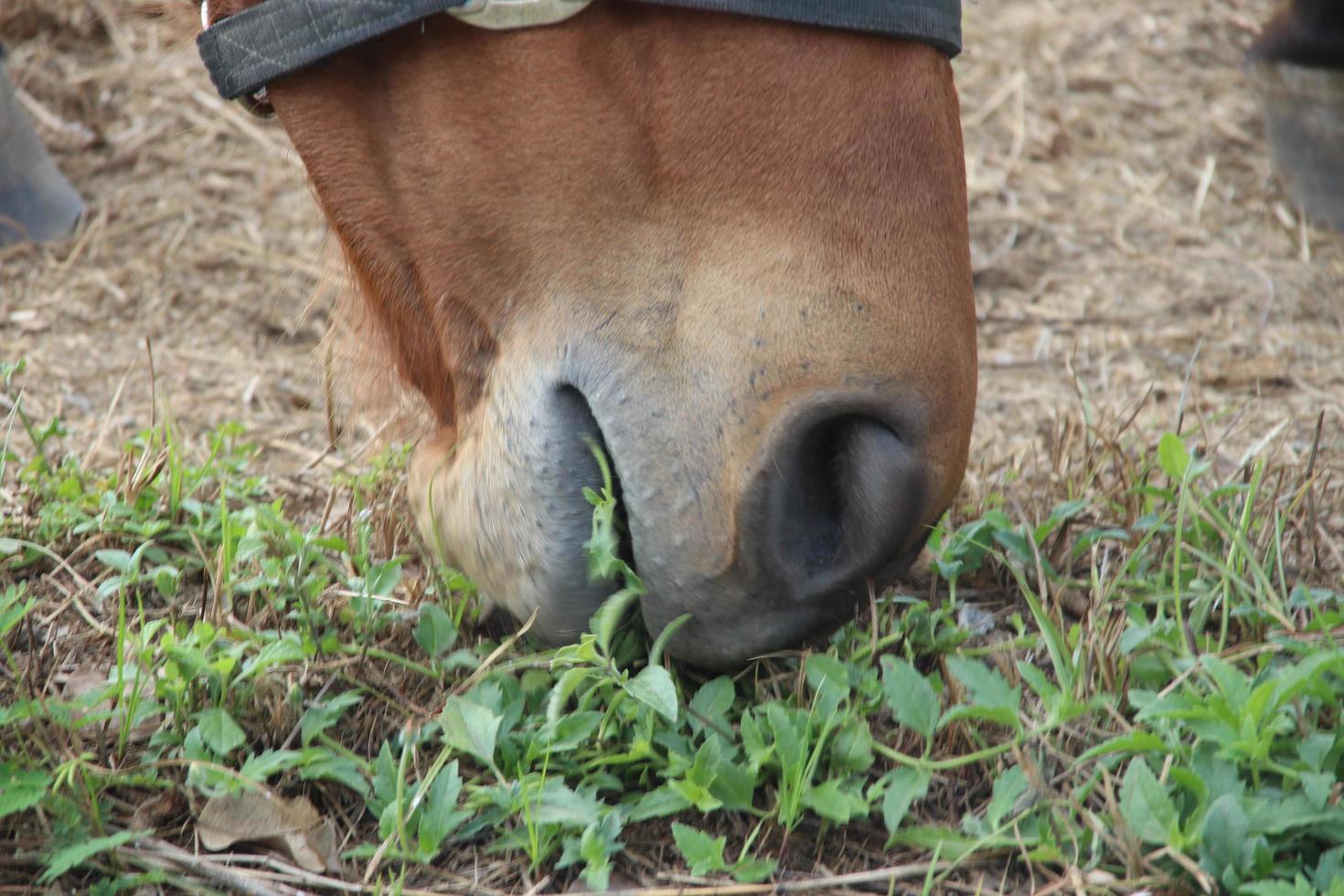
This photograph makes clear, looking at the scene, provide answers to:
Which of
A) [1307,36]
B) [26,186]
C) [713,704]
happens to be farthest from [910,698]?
[26,186]

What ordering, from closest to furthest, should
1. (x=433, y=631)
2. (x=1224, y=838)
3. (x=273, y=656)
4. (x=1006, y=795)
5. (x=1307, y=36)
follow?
1. (x=1224, y=838)
2. (x=1006, y=795)
3. (x=273, y=656)
4. (x=433, y=631)
5. (x=1307, y=36)

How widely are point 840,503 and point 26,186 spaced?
257 centimetres

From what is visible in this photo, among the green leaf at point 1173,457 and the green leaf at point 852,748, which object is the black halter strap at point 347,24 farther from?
the green leaf at point 852,748

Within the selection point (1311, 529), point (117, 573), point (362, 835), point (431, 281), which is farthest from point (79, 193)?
point (1311, 529)

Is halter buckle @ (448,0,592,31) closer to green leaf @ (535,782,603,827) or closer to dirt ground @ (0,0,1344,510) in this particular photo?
dirt ground @ (0,0,1344,510)

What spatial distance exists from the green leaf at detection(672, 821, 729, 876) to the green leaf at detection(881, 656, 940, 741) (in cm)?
23

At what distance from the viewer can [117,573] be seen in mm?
1658

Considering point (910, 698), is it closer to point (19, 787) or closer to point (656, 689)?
point (656, 689)

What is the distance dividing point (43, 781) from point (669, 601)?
61cm

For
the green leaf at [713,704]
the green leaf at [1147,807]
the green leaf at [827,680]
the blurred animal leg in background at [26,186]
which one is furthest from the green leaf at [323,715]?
the blurred animal leg in background at [26,186]

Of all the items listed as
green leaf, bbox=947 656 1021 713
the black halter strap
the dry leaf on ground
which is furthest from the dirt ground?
the dry leaf on ground

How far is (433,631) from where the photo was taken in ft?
4.79

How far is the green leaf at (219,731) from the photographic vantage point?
4.25 ft

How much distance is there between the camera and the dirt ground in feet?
8.11
